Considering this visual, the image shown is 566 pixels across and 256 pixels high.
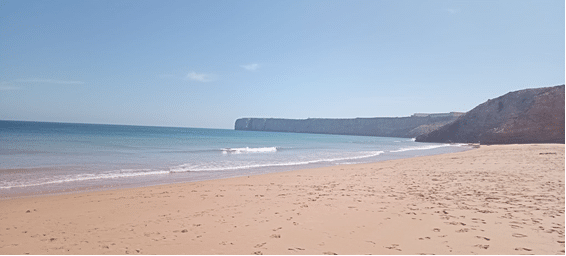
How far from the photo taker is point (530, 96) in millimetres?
43000

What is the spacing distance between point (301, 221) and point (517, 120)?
163ft

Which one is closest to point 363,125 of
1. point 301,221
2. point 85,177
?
point 85,177

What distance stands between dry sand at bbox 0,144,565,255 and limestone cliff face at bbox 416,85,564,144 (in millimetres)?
38713

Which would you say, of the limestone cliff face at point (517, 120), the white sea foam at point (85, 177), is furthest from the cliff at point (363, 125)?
the white sea foam at point (85, 177)

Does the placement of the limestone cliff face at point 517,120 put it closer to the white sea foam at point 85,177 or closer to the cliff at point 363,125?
the cliff at point 363,125

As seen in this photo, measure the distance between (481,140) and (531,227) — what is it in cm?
5140

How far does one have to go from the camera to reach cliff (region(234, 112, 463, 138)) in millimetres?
98981

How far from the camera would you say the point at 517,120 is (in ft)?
137

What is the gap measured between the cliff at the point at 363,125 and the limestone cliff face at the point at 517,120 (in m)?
36.0

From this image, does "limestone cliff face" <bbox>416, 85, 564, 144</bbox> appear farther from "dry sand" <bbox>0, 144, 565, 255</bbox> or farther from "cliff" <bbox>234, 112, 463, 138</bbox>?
"dry sand" <bbox>0, 144, 565, 255</bbox>

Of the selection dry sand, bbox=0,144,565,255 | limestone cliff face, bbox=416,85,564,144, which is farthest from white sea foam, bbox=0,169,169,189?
limestone cliff face, bbox=416,85,564,144

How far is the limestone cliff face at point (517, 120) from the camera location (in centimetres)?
3738

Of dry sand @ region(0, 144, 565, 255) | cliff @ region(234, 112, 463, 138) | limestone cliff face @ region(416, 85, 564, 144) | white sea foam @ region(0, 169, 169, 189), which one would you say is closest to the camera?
dry sand @ region(0, 144, 565, 255)

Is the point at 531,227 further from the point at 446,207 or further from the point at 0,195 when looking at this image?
the point at 0,195
